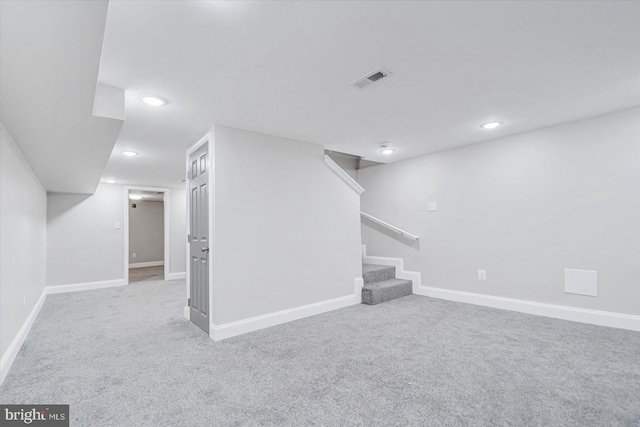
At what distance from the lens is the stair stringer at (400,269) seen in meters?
4.74

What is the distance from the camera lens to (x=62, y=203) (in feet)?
19.2

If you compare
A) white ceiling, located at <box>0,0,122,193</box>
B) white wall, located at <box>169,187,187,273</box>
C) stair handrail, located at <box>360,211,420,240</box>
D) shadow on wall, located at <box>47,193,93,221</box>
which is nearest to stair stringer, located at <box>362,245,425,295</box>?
stair handrail, located at <box>360,211,420,240</box>

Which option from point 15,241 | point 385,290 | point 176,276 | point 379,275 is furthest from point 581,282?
point 176,276

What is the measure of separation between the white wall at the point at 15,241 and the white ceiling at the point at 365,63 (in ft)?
2.46

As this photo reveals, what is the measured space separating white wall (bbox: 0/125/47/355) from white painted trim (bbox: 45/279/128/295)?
166 centimetres

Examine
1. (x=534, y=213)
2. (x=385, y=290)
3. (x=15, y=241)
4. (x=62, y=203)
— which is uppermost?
(x=62, y=203)

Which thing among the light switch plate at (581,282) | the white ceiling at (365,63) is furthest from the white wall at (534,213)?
the white ceiling at (365,63)

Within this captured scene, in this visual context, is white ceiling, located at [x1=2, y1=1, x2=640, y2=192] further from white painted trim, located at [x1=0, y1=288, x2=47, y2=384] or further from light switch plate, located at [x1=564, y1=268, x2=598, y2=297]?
white painted trim, located at [x1=0, y1=288, x2=47, y2=384]

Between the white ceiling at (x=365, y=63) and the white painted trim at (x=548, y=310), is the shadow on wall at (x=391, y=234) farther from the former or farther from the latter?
the white ceiling at (x=365, y=63)

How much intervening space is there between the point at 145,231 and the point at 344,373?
9.31m

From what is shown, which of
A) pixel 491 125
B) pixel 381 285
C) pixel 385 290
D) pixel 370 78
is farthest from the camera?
pixel 381 285

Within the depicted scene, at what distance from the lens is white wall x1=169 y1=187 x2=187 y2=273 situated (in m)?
7.02

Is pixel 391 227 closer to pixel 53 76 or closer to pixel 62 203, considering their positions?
pixel 53 76

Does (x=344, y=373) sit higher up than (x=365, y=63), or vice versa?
(x=365, y=63)
